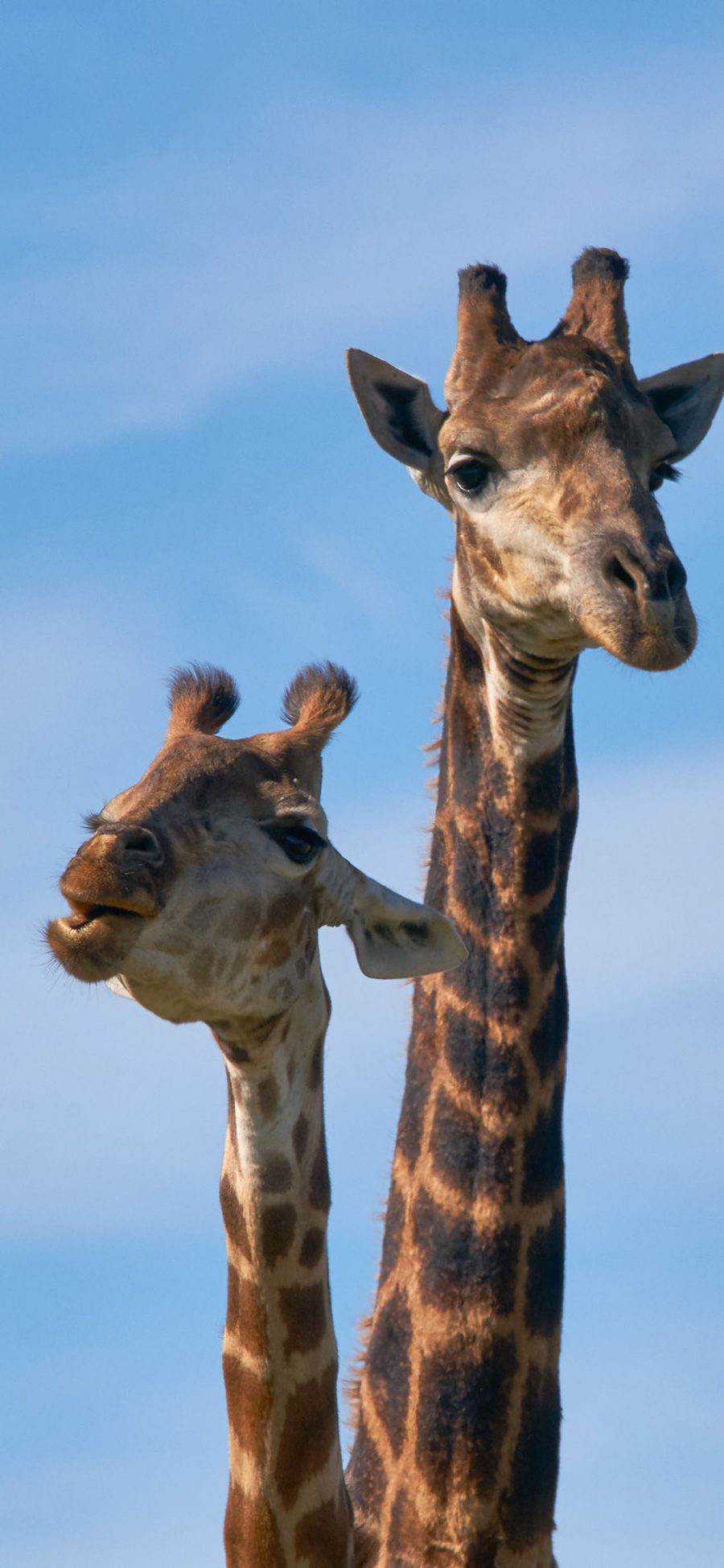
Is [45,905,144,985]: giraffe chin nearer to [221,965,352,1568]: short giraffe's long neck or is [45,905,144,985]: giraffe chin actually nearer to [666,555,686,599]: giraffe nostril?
[221,965,352,1568]: short giraffe's long neck

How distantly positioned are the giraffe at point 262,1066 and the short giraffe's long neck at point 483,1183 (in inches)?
41.5

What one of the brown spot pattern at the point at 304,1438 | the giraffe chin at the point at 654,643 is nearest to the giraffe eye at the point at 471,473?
the giraffe chin at the point at 654,643

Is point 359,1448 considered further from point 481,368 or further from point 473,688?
point 481,368

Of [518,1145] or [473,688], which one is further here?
[473,688]

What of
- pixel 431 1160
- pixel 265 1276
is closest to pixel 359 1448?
pixel 431 1160

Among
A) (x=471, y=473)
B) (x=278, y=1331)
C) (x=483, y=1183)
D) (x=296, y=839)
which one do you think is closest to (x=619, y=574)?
(x=471, y=473)

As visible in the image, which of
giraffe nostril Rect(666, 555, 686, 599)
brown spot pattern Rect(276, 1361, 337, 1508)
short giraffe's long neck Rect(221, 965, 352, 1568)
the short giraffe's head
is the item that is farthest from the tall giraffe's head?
brown spot pattern Rect(276, 1361, 337, 1508)

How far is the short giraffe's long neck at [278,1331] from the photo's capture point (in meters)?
10.6

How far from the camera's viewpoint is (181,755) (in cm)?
1083

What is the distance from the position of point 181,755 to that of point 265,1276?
6.41 ft

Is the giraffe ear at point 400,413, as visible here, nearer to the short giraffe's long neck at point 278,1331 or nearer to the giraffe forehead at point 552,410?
the giraffe forehead at point 552,410

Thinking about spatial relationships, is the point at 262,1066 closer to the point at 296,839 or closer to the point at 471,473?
the point at 296,839

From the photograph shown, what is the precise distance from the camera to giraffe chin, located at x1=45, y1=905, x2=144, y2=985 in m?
9.89

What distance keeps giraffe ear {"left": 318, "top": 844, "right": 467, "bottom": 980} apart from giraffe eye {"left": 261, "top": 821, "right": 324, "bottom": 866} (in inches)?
10.5
